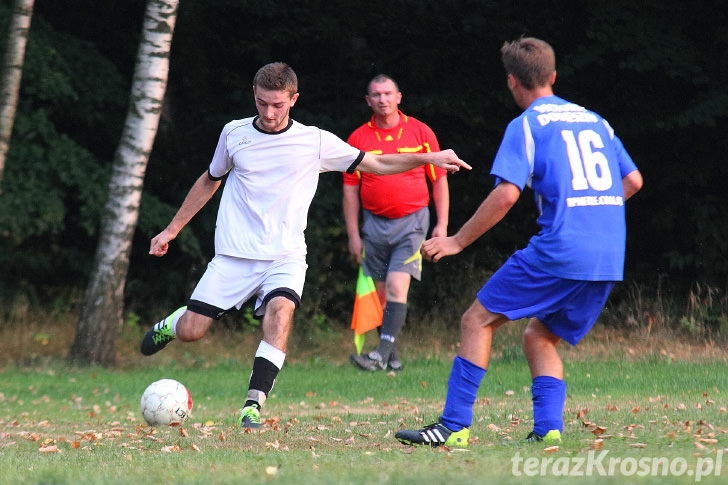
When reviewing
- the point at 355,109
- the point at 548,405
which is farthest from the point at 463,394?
the point at 355,109

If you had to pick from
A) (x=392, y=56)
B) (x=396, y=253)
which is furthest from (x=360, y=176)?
(x=392, y=56)

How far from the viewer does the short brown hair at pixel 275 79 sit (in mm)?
6566

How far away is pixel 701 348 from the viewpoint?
11.5m

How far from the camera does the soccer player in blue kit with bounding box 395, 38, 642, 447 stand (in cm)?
519

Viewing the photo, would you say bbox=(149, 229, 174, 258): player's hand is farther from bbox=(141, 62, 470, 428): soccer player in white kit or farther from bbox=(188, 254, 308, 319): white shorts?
bbox=(188, 254, 308, 319): white shorts

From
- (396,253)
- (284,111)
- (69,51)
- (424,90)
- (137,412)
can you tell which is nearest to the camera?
(284,111)

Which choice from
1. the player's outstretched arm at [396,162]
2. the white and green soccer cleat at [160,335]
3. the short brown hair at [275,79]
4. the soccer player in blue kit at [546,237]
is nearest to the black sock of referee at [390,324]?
the white and green soccer cleat at [160,335]

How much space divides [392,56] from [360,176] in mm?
5081

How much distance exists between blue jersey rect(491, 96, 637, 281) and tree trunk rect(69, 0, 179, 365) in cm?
732

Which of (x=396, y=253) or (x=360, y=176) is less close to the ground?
(x=360, y=176)

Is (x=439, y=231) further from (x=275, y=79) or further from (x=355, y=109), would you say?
(x=355, y=109)

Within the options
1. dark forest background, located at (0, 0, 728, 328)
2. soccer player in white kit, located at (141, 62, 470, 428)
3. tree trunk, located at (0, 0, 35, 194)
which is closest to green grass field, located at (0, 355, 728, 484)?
soccer player in white kit, located at (141, 62, 470, 428)

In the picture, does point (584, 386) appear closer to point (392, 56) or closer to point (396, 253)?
point (396, 253)

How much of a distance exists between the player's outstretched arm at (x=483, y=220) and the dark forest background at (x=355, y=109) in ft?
28.0
